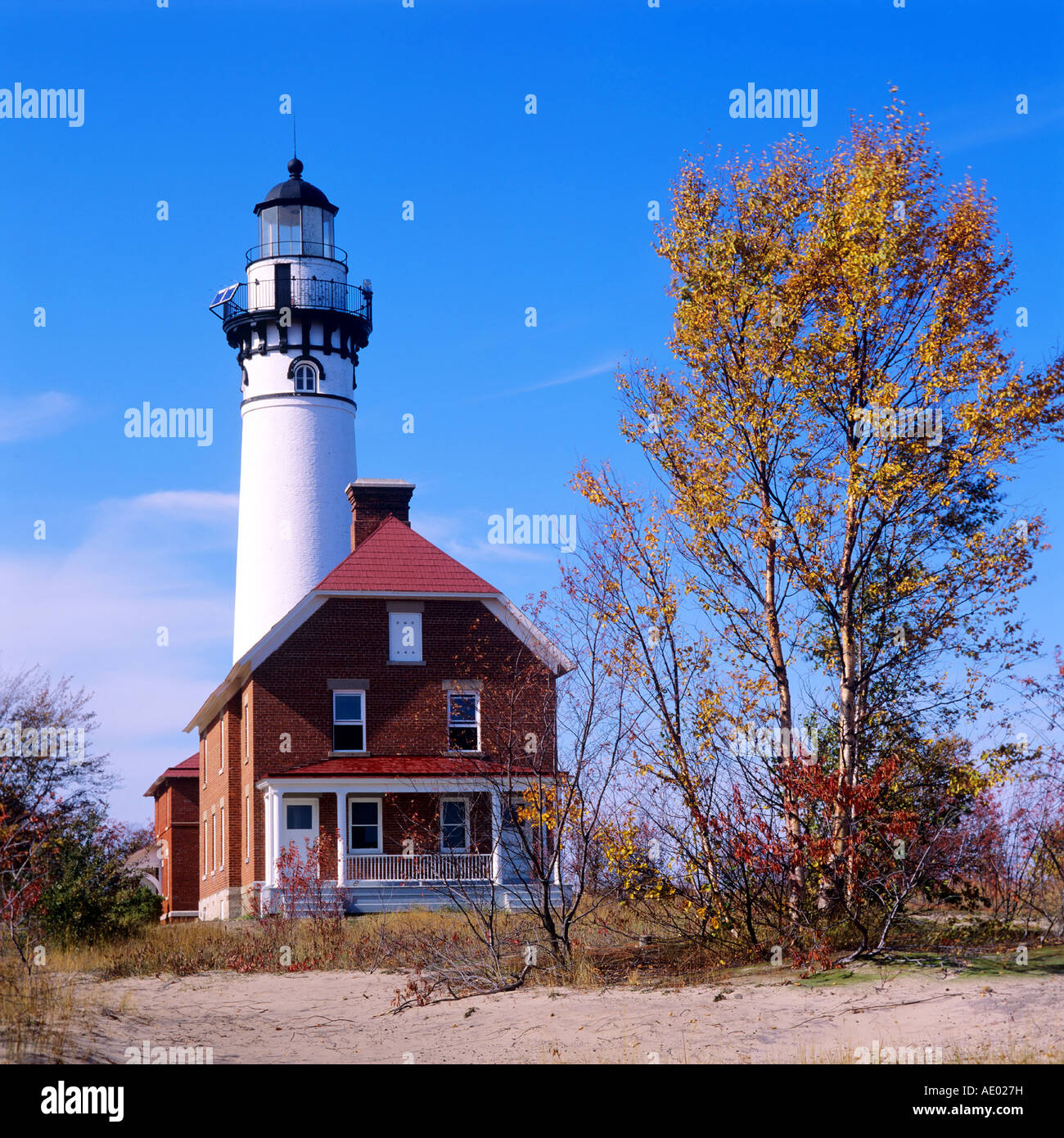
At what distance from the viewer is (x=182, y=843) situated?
4722 centimetres

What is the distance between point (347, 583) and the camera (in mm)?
34000

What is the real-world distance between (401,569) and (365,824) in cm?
632

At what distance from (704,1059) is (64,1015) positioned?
622cm

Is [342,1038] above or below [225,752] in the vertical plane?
below

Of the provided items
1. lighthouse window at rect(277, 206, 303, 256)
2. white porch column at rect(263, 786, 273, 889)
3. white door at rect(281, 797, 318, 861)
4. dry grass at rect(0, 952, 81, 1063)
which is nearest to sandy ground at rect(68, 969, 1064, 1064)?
dry grass at rect(0, 952, 81, 1063)

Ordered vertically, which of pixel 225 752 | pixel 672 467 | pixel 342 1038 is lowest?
pixel 342 1038

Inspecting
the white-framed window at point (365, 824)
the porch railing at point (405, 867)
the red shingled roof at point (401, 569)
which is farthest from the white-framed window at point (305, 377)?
the porch railing at point (405, 867)

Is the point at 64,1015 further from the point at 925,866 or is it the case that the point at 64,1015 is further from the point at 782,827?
the point at 925,866

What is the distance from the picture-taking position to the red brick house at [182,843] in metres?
46.5

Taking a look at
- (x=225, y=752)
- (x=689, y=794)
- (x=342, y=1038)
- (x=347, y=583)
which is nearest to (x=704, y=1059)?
(x=342, y=1038)

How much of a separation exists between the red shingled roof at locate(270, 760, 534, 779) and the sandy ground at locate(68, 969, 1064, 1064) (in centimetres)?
1445

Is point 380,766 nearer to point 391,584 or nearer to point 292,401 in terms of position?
point 391,584

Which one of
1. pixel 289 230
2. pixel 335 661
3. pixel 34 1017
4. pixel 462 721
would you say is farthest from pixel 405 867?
pixel 289 230

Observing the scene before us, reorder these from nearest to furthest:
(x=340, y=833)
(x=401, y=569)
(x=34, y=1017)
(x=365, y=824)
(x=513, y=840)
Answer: (x=34, y=1017) → (x=340, y=833) → (x=513, y=840) → (x=365, y=824) → (x=401, y=569)
